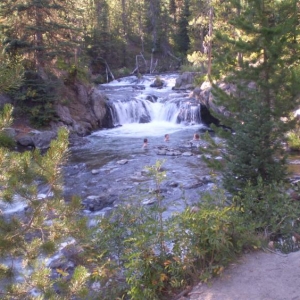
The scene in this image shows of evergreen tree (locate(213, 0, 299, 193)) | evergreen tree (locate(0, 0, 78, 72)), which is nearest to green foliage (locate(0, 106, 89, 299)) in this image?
evergreen tree (locate(213, 0, 299, 193))

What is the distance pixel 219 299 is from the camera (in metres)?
4.86

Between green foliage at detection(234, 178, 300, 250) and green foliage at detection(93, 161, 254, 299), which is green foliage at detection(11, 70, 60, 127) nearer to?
green foliage at detection(234, 178, 300, 250)

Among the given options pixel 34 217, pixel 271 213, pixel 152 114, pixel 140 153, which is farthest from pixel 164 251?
pixel 152 114

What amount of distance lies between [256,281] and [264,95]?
4421 mm

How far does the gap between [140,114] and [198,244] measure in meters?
19.0

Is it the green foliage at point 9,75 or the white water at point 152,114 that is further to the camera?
the white water at point 152,114

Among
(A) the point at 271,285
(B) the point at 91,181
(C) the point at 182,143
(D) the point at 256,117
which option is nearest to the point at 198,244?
(A) the point at 271,285

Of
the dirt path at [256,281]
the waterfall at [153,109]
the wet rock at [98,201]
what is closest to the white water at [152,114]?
the waterfall at [153,109]

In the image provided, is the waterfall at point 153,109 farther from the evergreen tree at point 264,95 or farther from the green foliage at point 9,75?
the green foliage at point 9,75

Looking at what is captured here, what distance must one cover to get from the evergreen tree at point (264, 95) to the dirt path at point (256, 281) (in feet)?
8.01

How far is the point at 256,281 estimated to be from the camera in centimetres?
513

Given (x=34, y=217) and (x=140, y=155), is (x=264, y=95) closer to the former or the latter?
(x=34, y=217)

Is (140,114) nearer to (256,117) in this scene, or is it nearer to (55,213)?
(256,117)

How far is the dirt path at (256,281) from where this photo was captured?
488 cm
